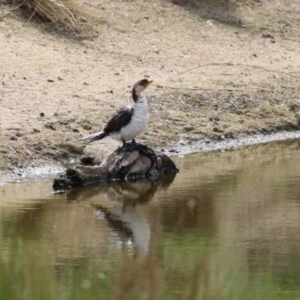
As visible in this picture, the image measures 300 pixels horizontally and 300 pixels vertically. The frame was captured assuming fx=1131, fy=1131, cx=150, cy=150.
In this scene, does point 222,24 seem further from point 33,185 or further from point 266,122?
point 33,185

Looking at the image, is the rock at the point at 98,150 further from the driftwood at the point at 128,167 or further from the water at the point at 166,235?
the water at the point at 166,235

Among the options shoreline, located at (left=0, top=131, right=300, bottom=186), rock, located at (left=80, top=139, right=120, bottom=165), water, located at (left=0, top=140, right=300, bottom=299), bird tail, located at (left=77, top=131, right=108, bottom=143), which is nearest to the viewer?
water, located at (left=0, top=140, right=300, bottom=299)

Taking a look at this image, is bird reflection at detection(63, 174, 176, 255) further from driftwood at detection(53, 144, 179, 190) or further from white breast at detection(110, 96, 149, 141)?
white breast at detection(110, 96, 149, 141)

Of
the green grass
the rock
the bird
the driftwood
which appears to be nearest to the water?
the green grass

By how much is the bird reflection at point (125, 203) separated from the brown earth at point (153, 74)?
1041mm

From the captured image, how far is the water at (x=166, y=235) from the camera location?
16.8ft

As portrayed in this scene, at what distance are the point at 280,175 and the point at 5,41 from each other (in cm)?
468

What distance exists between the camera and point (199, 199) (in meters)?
9.43

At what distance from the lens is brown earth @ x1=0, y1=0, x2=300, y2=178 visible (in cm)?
1174

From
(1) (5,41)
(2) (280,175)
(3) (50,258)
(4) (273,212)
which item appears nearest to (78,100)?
(1) (5,41)

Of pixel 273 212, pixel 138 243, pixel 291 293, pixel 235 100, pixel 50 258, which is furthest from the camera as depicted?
pixel 235 100

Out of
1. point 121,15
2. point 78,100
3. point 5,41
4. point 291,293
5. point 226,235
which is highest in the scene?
point 121,15

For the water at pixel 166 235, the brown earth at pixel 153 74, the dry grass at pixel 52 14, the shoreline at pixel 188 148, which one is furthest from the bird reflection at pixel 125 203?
the dry grass at pixel 52 14

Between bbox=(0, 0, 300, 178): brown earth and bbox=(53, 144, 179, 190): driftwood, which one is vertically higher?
bbox=(0, 0, 300, 178): brown earth
